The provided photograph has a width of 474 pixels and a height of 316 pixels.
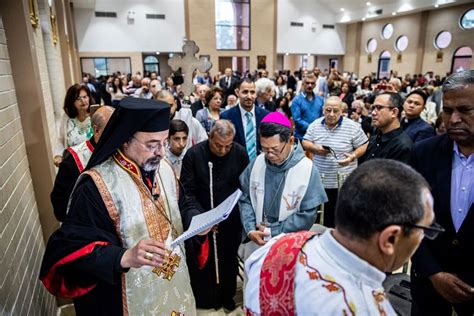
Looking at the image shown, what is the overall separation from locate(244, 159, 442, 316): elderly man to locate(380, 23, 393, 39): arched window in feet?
72.5

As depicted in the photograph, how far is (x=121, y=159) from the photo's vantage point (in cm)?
173

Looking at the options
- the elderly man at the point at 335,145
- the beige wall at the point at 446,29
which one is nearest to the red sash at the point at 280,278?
the elderly man at the point at 335,145

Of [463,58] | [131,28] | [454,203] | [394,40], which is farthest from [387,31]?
[454,203]

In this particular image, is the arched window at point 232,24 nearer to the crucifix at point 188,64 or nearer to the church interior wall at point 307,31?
the church interior wall at point 307,31

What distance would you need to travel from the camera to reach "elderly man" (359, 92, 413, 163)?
3004 mm

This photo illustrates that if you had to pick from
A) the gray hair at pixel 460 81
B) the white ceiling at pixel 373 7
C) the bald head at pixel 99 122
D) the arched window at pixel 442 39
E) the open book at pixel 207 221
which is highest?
the white ceiling at pixel 373 7

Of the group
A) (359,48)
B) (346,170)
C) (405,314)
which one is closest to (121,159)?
(405,314)

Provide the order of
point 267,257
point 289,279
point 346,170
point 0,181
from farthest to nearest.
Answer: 1. point 346,170
2. point 0,181
3. point 267,257
4. point 289,279

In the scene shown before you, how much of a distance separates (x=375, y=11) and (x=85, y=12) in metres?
15.8

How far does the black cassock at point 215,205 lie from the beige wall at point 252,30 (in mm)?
17709

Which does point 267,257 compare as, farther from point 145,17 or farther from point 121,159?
point 145,17

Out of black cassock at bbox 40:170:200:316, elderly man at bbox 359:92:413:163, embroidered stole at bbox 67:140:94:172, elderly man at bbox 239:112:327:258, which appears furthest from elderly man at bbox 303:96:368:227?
black cassock at bbox 40:170:200:316

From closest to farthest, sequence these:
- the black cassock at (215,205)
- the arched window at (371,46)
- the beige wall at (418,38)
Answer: the black cassock at (215,205)
the beige wall at (418,38)
the arched window at (371,46)

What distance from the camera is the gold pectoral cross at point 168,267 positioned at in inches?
71.3
